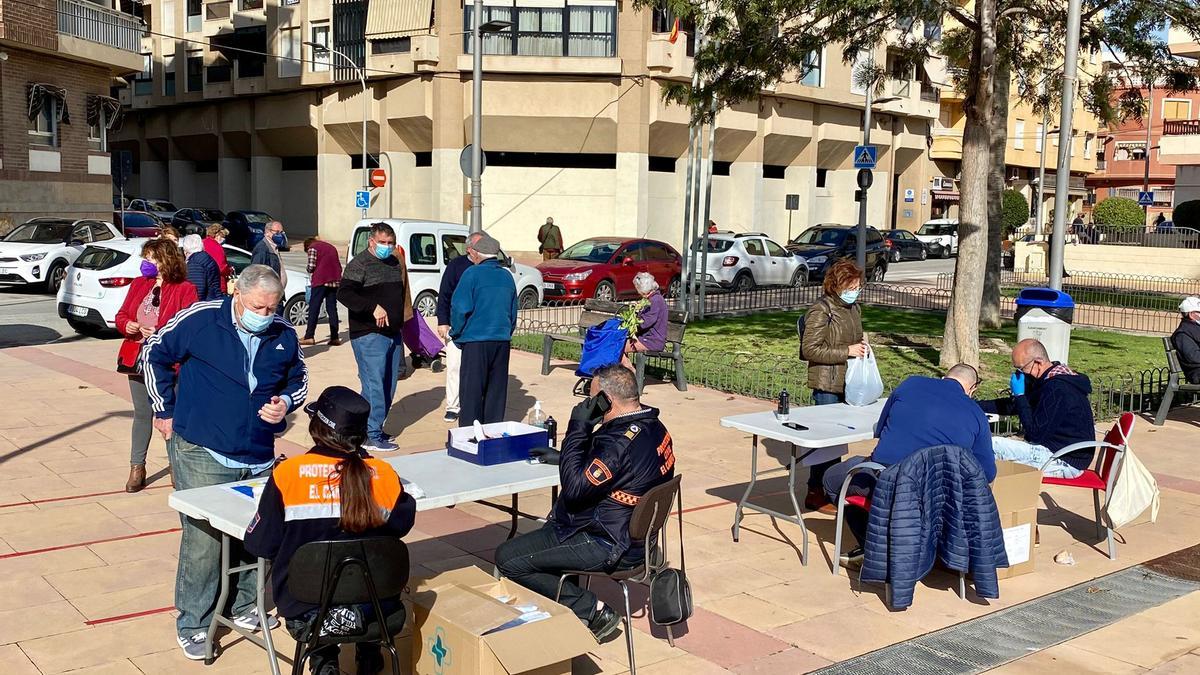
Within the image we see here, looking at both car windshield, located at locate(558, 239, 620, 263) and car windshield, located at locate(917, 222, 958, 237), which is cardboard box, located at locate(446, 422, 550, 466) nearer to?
car windshield, located at locate(558, 239, 620, 263)

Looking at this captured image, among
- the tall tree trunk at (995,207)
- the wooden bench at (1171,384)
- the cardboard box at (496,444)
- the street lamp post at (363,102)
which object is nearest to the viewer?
the cardboard box at (496,444)

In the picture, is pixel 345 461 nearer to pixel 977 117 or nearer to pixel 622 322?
pixel 622 322

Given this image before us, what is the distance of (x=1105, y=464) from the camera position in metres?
7.96

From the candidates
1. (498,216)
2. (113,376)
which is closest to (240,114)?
(498,216)

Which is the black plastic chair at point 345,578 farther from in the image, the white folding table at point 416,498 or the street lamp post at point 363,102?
the street lamp post at point 363,102

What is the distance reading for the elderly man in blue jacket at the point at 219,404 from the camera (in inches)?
221

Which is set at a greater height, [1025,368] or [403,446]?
[1025,368]

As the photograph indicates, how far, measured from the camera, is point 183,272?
27.3ft

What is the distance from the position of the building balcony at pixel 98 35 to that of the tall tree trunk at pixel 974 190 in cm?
2569

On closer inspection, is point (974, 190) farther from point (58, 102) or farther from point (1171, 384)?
point (58, 102)

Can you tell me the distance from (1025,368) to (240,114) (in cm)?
4418

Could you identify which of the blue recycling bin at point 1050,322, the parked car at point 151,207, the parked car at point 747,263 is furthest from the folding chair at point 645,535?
the parked car at point 151,207

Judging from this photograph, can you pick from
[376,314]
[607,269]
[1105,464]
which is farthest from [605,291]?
[1105,464]

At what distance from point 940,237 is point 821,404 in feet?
131
